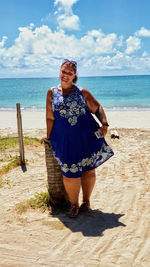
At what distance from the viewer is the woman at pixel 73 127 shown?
3592mm

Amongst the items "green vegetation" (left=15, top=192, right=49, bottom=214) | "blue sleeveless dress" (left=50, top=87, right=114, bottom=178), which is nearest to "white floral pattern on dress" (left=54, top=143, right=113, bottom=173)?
"blue sleeveless dress" (left=50, top=87, right=114, bottom=178)

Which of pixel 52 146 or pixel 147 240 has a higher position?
pixel 52 146

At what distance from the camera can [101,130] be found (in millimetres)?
3670

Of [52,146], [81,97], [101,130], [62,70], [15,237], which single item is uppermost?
[62,70]

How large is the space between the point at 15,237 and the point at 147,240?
152 centimetres

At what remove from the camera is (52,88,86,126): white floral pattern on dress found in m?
3.57

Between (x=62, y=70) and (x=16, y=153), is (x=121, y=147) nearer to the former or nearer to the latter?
(x=16, y=153)

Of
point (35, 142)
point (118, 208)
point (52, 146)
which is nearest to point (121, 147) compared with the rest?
point (35, 142)

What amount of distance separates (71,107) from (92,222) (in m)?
1.51

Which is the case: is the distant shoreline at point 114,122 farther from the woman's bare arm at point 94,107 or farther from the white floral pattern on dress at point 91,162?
the woman's bare arm at point 94,107

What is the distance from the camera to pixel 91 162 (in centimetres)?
381

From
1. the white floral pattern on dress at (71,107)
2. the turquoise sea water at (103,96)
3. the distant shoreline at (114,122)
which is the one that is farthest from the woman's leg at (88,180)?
the turquoise sea water at (103,96)

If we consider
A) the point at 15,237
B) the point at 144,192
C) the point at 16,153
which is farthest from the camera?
the point at 16,153

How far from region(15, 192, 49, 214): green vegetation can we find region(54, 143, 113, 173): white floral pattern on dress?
839 mm
